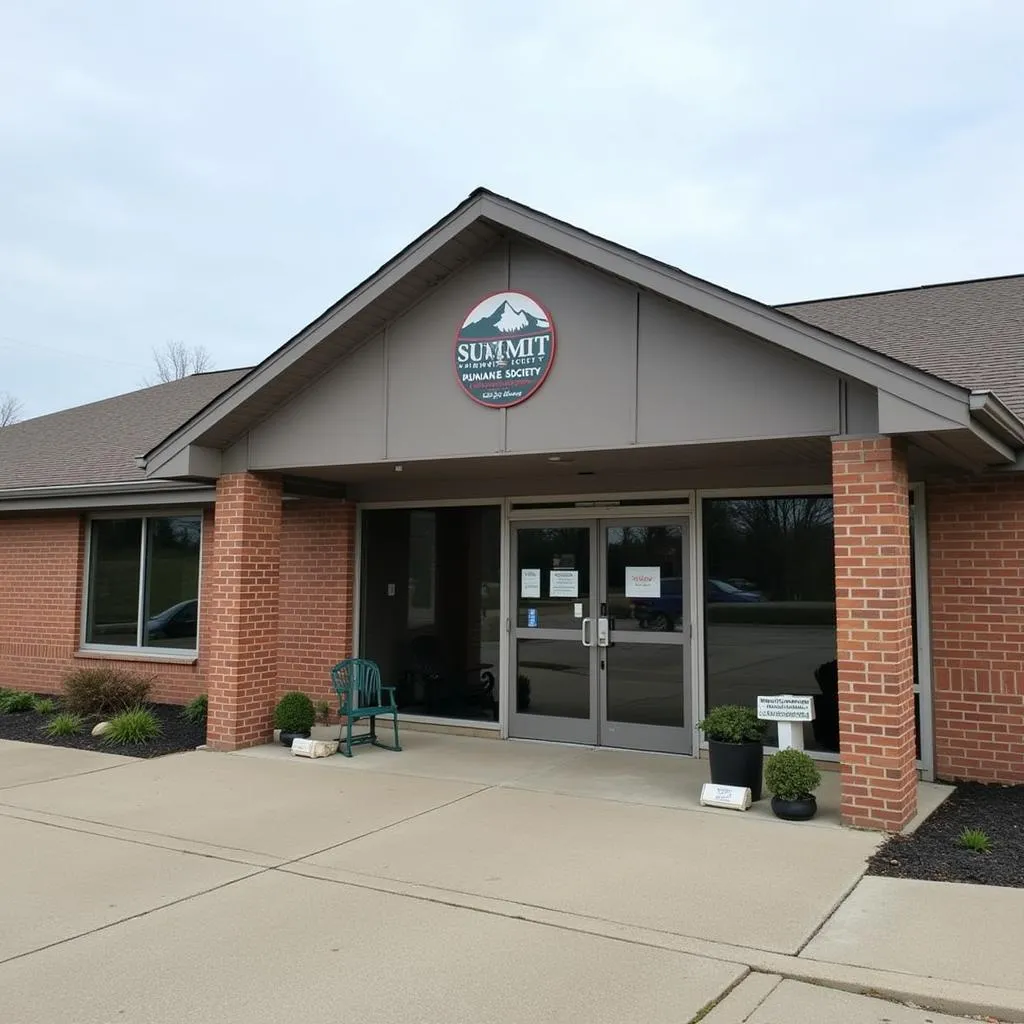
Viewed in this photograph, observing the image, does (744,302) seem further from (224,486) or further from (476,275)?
(224,486)

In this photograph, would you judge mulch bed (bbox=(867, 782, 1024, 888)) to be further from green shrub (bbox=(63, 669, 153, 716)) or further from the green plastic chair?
green shrub (bbox=(63, 669, 153, 716))

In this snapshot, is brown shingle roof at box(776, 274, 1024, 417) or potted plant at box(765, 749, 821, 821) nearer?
potted plant at box(765, 749, 821, 821)

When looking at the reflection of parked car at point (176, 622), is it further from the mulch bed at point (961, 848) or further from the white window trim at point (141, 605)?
the mulch bed at point (961, 848)

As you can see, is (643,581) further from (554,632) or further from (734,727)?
(734,727)

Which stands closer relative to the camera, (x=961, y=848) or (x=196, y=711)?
(x=961, y=848)

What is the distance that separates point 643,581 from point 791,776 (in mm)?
2827

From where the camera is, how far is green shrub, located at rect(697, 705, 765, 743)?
707 cm

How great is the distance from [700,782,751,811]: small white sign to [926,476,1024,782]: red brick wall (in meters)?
2.04

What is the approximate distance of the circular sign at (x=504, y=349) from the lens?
7.64 meters

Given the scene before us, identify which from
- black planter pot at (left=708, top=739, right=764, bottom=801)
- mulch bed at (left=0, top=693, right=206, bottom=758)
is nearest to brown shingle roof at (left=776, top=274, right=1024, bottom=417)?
black planter pot at (left=708, top=739, right=764, bottom=801)

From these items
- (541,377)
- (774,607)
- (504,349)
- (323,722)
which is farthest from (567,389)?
(323,722)

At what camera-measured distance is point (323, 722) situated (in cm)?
1068

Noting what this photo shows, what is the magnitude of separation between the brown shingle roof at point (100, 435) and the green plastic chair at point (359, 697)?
12.7 feet

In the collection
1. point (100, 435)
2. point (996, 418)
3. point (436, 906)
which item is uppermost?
point (100, 435)
